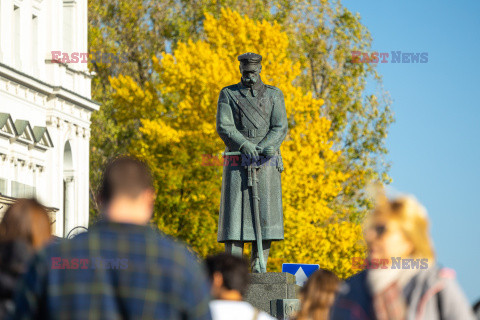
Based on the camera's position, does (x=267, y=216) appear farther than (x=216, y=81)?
No

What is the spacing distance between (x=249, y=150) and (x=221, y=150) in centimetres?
2261

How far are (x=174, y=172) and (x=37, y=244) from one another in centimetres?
3344

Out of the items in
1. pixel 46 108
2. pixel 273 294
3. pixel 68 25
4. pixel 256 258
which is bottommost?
pixel 273 294

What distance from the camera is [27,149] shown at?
1892 inches

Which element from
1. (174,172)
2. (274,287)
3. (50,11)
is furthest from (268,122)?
(50,11)

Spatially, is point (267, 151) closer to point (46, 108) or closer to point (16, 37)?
point (16, 37)

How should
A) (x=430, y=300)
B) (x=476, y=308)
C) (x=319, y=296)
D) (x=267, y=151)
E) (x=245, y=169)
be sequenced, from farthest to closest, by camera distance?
(x=245, y=169), (x=267, y=151), (x=476, y=308), (x=319, y=296), (x=430, y=300)

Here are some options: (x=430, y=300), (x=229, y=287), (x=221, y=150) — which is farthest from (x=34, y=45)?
(x=430, y=300)

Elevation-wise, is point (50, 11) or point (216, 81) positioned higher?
point (50, 11)

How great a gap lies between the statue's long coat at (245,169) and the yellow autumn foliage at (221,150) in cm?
1937

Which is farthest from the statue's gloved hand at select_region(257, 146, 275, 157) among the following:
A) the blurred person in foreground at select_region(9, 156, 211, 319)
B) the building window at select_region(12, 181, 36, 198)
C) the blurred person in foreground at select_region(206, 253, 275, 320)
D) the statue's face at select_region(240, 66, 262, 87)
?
the building window at select_region(12, 181, 36, 198)

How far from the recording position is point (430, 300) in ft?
16.2

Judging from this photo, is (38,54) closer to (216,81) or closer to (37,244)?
(216,81)

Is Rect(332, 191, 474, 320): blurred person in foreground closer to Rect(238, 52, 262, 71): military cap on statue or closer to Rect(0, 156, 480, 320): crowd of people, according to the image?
Rect(0, 156, 480, 320): crowd of people
